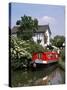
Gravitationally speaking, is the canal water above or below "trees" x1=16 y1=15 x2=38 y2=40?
below

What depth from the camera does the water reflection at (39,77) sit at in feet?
6.49

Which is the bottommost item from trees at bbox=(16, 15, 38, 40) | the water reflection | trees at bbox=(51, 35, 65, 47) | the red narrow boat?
the water reflection

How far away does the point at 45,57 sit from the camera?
80.7 inches

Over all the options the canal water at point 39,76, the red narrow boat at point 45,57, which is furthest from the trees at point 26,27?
the canal water at point 39,76

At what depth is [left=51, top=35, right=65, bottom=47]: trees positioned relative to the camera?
2080 millimetres

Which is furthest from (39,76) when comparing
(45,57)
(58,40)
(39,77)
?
(58,40)

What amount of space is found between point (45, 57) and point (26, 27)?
288 mm

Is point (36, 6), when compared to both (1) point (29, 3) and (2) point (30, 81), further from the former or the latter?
(2) point (30, 81)

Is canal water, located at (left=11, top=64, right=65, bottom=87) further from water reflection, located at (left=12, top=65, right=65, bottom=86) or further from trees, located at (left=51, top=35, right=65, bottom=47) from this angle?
trees, located at (left=51, top=35, right=65, bottom=47)

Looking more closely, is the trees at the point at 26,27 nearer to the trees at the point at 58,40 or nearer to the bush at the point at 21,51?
the bush at the point at 21,51

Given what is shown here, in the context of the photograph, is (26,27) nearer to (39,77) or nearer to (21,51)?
(21,51)

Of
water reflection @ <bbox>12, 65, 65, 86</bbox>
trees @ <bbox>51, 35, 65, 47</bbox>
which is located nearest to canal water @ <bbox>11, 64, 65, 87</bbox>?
water reflection @ <bbox>12, 65, 65, 86</bbox>

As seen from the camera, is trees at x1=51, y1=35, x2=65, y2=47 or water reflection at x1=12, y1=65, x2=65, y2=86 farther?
trees at x1=51, y1=35, x2=65, y2=47

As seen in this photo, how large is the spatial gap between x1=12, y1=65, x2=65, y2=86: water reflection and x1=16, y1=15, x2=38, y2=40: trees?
0.28 meters
